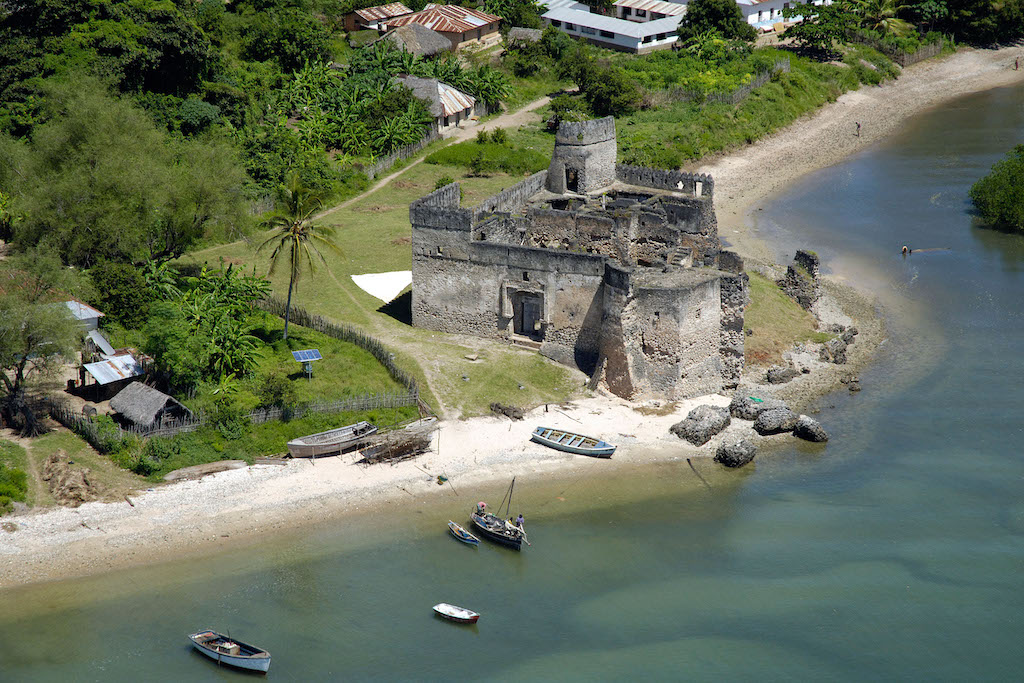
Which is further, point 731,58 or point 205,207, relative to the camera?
point 731,58

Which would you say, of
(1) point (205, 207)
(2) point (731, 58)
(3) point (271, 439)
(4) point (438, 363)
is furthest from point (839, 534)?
(2) point (731, 58)

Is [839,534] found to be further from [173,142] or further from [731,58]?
[731,58]

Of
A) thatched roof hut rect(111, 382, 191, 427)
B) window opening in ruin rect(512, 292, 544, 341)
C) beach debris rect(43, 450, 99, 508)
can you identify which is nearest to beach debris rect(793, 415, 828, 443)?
window opening in ruin rect(512, 292, 544, 341)

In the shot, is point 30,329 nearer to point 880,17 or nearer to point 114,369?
point 114,369

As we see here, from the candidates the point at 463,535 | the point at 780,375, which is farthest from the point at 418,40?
the point at 463,535

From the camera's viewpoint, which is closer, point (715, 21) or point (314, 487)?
point (314, 487)

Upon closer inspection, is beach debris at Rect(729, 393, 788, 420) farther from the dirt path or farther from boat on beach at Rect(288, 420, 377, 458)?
the dirt path
